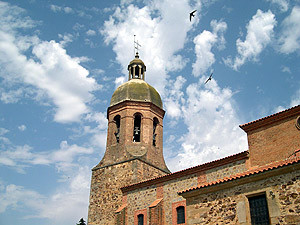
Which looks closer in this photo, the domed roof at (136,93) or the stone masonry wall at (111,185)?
the stone masonry wall at (111,185)

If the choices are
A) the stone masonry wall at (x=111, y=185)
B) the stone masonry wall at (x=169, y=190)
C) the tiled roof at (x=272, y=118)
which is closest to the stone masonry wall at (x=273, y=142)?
the tiled roof at (x=272, y=118)

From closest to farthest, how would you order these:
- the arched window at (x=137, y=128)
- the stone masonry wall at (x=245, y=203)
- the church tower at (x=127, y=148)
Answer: the stone masonry wall at (x=245, y=203) < the church tower at (x=127, y=148) < the arched window at (x=137, y=128)

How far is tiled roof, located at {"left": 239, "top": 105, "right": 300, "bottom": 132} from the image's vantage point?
13.3m

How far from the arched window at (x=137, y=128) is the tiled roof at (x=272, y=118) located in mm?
9319

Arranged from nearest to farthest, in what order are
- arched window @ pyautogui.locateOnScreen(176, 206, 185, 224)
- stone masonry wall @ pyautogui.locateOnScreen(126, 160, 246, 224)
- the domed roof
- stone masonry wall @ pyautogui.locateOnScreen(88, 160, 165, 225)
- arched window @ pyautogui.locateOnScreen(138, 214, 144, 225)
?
stone masonry wall @ pyautogui.locateOnScreen(126, 160, 246, 224), arched window @ pyautogui.locateOnScreen(176, 206, 185, 224), arched window @ pyautogui.locateOnScreen(138, 214, 144, 225), stone masonry wall @ pyautogui.locateOnScreen(88, 160, 165, 225), the domed roof

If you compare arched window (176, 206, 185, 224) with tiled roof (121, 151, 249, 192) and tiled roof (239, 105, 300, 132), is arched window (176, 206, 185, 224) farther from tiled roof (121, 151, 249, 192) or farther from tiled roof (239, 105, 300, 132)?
tiled roof (239, 105, 300, 132)

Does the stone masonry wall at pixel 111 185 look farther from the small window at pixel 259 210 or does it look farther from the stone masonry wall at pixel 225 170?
the small window at pixel 259 210

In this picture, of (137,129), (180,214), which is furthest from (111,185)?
(180,214)

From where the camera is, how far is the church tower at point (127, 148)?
1998 centimetres

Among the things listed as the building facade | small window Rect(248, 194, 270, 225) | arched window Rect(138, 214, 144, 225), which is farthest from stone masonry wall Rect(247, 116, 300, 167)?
arched window Rect(138, 214, 144, 225)

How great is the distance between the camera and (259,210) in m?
8.93

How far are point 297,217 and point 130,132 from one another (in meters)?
14.9

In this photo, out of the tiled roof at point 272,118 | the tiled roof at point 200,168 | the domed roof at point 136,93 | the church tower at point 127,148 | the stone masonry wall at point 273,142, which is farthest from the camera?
the domed roof at point 136,93

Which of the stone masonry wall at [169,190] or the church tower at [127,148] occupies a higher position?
the church tower at [127,148]
